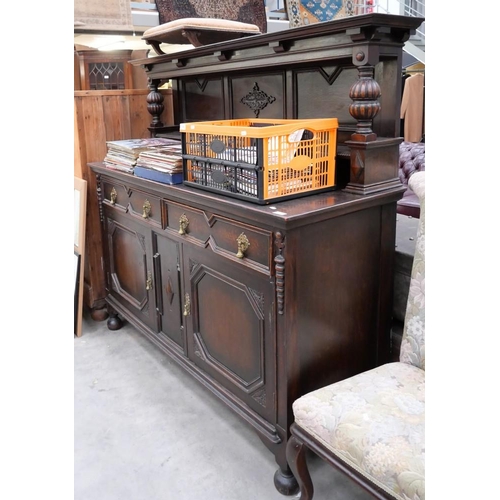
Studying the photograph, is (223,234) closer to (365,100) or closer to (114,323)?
(365,100)

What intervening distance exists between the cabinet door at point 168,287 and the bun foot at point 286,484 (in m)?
0.76

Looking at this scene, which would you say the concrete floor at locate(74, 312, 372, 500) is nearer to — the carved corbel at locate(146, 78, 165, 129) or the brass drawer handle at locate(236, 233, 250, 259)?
the brass drawer handle at locate(236, 233, 250, 259)

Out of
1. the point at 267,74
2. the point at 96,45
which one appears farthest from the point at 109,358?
the point at 96,45

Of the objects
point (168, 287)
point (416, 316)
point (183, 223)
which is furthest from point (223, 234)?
point (416, 316)

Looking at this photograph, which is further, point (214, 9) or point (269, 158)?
point (214, 9)

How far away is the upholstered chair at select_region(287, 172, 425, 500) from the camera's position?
4.09 feet

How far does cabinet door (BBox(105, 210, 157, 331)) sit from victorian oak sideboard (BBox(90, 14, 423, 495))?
0.12 meters

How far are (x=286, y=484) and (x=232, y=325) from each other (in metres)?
0.59

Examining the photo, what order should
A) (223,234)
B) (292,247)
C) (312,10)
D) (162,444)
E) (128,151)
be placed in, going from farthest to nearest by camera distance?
(312,10)
(128,151)
(162,444)
(223,234)
(292,247)

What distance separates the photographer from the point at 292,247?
5.18 feet

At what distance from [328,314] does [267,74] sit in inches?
46.2

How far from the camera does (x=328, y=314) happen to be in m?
1.74

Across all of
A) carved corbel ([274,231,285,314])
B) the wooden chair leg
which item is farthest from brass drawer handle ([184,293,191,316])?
the wooden chair leg
